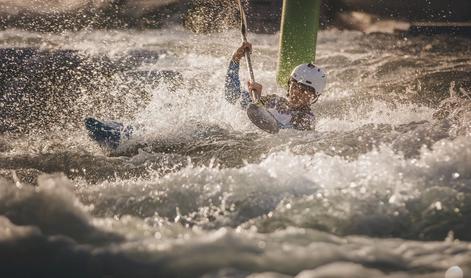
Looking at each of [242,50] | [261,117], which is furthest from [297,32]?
[261,117]

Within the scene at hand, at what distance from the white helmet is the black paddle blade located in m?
0.69

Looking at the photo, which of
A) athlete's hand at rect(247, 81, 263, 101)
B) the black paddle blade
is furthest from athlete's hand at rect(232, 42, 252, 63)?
the black paddle blade

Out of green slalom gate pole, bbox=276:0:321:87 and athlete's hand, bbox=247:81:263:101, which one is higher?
green slalom gate pole, bbox=276:0:321:87

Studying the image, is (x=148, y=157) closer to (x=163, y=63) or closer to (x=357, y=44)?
(x=163, y=63)

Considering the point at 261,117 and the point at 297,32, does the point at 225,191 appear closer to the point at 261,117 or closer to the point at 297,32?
the point at 261,117

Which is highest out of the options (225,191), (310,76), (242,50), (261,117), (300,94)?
(242,50)

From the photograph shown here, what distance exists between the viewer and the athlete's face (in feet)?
18.1

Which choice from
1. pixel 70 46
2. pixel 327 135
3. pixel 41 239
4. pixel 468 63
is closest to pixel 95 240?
pixel 41 239

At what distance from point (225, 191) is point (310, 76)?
2122 mm

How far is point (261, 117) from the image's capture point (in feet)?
16.5

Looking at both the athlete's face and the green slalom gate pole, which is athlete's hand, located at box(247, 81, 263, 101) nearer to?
the athlete's face

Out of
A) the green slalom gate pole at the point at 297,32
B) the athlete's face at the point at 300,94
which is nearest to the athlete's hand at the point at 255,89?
the athlete's face at the point at 300,94

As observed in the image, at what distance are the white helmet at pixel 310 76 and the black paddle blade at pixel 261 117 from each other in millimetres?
688

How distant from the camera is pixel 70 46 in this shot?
1156cm
